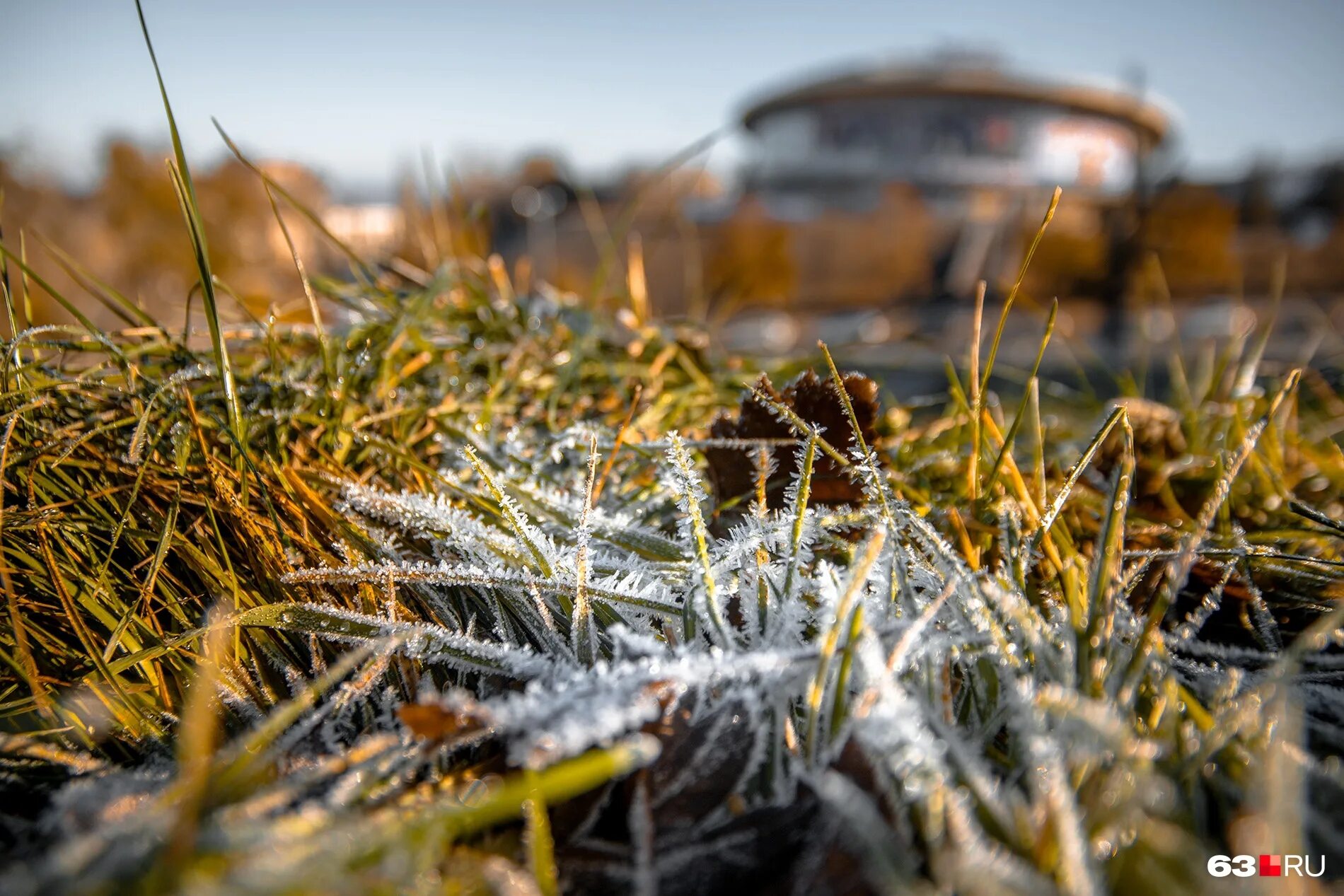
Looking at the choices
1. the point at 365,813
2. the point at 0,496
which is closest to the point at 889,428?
the point at 365,813

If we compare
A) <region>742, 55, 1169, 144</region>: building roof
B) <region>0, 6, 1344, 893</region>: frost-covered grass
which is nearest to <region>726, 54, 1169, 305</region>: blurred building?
<region>742, 55, 1169, 144</region>: building roof

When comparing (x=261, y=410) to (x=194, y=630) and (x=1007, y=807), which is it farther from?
(x=1007, y=807)

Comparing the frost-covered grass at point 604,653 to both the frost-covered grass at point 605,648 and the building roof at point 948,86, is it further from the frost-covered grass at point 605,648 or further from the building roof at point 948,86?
the building roof at point 948,86

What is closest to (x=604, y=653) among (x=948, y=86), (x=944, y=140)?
(x=948, y=86)

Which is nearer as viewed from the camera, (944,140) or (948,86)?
(948,86)

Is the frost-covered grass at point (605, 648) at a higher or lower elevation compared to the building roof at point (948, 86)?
lower

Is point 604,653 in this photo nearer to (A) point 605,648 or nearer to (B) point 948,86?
(A) point 605,648

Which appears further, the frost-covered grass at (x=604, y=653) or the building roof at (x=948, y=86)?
the building roof at (x=948, y=86)

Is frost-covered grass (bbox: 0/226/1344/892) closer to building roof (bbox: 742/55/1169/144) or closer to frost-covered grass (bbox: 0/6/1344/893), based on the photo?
frost-covered grass (bbox: 0/6/1344/893)

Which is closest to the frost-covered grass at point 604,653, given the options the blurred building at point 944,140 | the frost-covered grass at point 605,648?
the frost-covered grass at point 605,648
